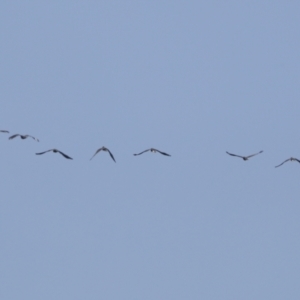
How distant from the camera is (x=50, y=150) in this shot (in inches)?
4621

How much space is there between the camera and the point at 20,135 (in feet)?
387

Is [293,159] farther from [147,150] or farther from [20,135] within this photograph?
[20,135]

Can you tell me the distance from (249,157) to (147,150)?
9.82m

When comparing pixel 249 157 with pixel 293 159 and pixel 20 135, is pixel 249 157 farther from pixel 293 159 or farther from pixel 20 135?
pixel 20 135

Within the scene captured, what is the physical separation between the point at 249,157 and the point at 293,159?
394 centimetres

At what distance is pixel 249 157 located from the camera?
408ft

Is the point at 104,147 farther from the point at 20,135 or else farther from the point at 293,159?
the point at 293,159

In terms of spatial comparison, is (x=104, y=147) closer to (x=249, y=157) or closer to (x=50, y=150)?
(x=50, y=150)

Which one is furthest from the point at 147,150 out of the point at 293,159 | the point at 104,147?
the point at 293,159

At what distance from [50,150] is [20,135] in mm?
2960

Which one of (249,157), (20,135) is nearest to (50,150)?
(20,135)

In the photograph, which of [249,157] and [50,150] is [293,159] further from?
[50,150]

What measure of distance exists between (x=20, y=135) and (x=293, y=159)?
24.7 meters
